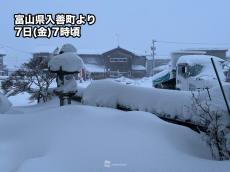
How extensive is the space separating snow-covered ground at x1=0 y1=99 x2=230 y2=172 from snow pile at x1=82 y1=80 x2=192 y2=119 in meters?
0.96

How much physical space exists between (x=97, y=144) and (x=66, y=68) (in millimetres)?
6672

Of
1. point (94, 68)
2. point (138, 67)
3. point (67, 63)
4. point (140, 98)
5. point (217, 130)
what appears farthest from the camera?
point (138, 67)

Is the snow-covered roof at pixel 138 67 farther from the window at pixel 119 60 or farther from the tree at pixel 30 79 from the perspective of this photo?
the tree at pixel 30 79

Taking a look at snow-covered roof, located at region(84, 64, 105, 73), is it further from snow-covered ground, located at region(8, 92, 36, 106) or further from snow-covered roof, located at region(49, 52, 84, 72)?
snow-covered roof, located at region(49, 52, 84, 72)

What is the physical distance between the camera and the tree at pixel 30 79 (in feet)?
57.2

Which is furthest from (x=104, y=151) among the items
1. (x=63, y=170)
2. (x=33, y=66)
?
(x=33, y=66)

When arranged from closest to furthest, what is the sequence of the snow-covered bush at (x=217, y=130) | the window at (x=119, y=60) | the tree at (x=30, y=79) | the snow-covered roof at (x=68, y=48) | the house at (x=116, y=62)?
the snow-covered bush at (x=217, y=130)
the snow-covered roof at (x=68, y=48)
the tree at (x=30, y=79)
the house at (x=116, y=62)
the window at (x=119, y=60)

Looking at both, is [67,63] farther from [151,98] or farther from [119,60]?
[119,60]

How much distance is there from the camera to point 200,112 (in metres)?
5.94

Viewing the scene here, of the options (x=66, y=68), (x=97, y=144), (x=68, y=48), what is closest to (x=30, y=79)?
(x=68, y=48)

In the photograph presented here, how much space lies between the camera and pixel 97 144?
4.72 metres

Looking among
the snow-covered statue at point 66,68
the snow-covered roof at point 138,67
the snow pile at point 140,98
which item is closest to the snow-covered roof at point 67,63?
the snow-covered statue at point 66,68

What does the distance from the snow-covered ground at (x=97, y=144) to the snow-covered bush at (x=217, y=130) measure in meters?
0.17

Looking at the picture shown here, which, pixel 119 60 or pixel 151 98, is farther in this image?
pixel 119 60
